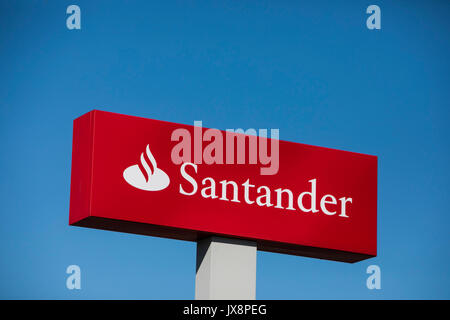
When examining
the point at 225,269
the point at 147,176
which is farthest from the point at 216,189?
the point at 225,269

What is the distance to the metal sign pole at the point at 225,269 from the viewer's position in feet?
69.9

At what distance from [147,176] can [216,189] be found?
154 cm

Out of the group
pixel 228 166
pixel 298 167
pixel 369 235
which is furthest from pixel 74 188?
pixel 369 235

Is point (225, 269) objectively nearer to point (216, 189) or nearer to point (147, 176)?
point (216, 189)

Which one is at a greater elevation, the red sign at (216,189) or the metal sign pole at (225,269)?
the red sign at (216,189)

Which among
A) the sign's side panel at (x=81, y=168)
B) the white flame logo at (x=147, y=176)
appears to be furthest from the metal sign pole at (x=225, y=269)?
the sign's side panel at (x=81, y=168)

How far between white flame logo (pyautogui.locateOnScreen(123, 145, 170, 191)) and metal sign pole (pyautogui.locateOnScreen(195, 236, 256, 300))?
61.7 inches

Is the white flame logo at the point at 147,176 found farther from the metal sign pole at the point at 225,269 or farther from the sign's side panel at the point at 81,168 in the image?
the metal sign pole at the point at 225,269

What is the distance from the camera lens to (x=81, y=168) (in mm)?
21406

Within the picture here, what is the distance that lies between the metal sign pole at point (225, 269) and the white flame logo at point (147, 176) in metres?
1.57

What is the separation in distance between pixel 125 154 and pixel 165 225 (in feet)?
5.45
